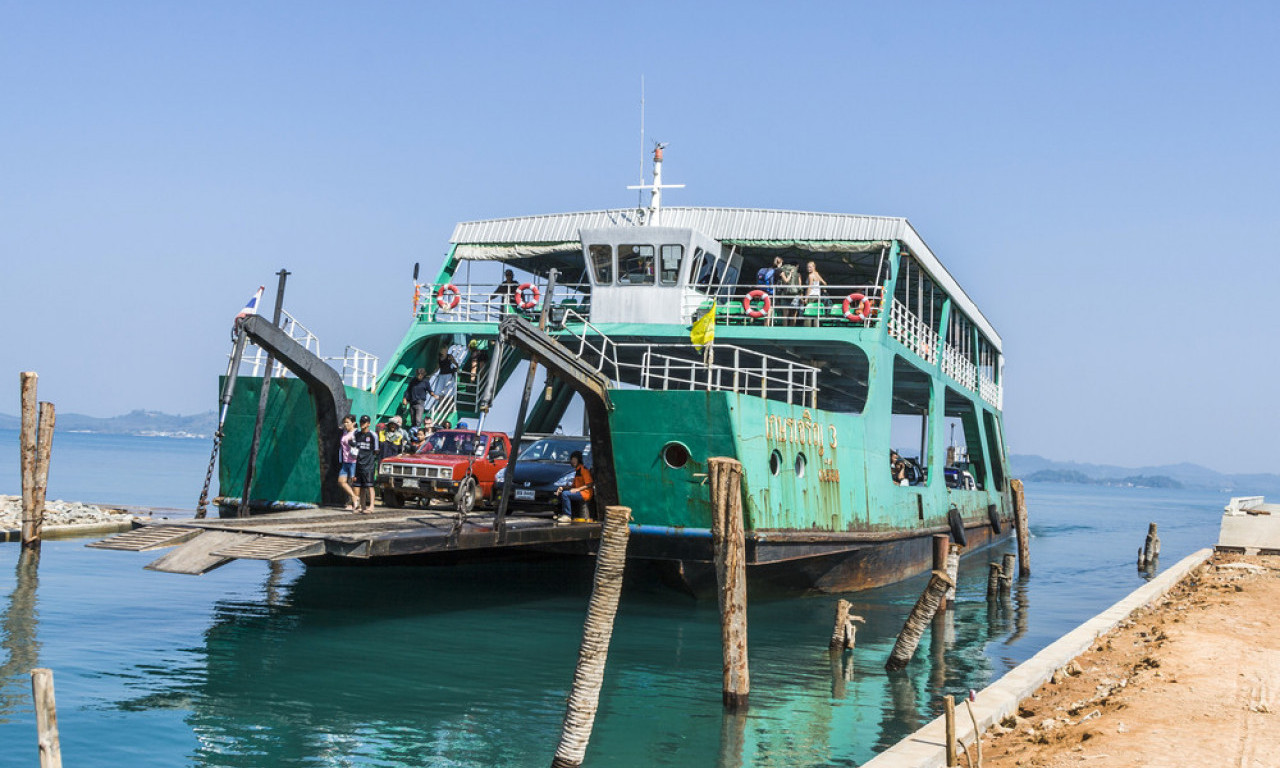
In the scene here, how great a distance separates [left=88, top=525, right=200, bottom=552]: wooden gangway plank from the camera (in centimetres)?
1270

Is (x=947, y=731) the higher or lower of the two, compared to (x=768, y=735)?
higher

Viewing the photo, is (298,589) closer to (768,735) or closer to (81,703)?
(81,703)

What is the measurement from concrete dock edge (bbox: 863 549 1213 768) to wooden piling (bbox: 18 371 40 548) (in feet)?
59.7

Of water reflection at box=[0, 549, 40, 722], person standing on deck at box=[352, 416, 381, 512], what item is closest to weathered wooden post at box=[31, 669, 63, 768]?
water reflection at box=[0, 549, 40, 722]

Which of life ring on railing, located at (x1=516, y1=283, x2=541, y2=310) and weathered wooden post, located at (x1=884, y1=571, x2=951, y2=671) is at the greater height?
life ring on railing, located at (x1=516, y1=283, x2=541, y2=310)

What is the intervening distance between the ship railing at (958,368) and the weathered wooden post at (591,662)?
1843 centimetres

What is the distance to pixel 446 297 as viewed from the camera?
871 inches

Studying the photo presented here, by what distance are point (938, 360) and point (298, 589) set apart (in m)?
14.3

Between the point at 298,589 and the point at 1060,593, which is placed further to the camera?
the point at 1060,593

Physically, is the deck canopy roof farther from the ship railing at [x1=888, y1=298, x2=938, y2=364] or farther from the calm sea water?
the calm sea water

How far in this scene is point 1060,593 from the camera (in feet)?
86.0

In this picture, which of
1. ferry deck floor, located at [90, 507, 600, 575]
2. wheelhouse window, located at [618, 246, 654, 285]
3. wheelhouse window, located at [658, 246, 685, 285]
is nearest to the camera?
ferry deck floor, located at [90, 507, 600, 575]

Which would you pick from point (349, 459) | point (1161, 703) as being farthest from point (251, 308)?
point (1161, 703)

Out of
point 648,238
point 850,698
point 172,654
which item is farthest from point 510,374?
point 850,698
